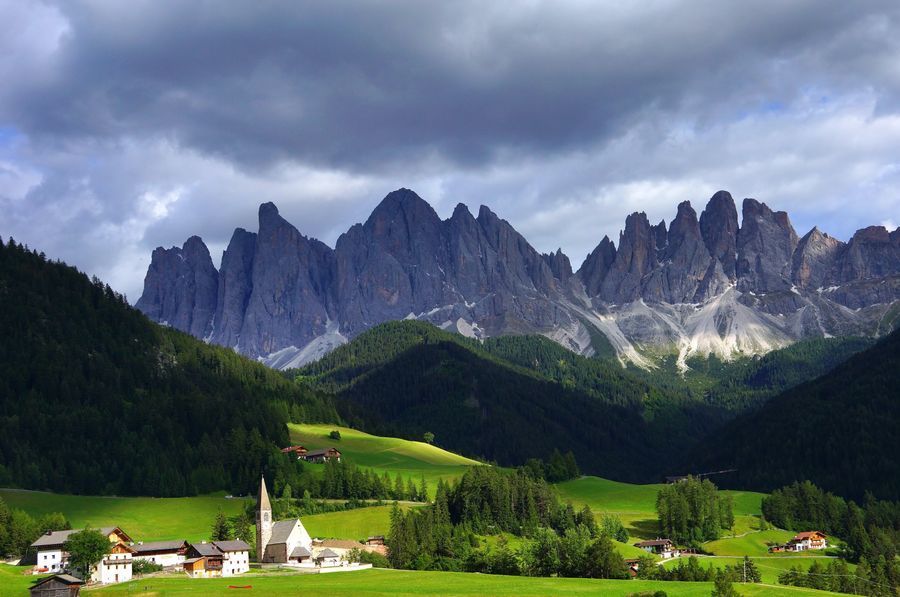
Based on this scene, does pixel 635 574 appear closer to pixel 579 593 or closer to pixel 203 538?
pixel 579 593

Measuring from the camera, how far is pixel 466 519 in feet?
551

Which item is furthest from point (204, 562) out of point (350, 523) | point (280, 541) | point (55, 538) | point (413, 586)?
point (350, 523)

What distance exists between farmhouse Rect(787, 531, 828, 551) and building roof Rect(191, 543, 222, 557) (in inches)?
3753

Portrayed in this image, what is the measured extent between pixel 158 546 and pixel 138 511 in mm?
50787

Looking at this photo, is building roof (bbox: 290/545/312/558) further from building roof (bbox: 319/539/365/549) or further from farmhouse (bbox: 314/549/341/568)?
building roof (bbox: 319/539/365/549)

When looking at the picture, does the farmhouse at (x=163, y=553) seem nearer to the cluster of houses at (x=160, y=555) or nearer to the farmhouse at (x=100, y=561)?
the cluster of houses at (x=160, y=555)

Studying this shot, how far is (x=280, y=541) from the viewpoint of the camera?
457 feet

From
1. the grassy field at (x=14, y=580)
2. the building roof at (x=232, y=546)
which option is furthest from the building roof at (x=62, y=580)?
the building roof at (x=232, y=546)

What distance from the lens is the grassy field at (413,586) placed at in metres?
99.8

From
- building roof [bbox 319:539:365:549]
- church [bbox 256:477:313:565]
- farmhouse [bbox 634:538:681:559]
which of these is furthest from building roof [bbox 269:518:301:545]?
farmhouse [bbox 634:538:681:559]

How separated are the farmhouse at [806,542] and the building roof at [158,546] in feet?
325

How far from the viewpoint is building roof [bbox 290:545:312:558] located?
138 metres

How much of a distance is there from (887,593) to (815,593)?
1108 inches

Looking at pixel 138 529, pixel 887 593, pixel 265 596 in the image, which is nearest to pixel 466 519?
pixel 138 529
